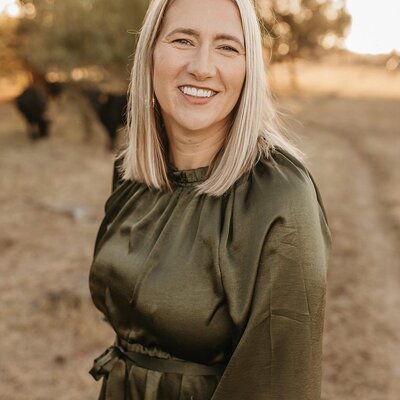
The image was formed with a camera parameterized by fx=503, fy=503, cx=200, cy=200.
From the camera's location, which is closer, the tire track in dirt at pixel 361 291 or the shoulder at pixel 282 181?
the shoulder at pixel 282 181

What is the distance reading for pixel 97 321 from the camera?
4.78 metres

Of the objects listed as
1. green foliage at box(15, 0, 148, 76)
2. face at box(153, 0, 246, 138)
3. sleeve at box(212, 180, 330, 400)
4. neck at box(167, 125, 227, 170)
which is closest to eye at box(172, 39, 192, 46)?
face at box(153, 0, 246, 138)

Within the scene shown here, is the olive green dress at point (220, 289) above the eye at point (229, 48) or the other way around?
the other way around

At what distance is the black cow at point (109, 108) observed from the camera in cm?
1228

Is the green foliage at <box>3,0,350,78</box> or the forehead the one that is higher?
the green foliage at <box>3,0,350,78</box>

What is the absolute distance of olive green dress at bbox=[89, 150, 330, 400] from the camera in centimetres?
138

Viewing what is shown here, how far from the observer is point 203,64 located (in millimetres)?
1646

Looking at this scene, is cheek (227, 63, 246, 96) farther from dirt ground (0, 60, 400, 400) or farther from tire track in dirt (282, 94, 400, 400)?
tire track in dirt (282, 94, 400, 400)

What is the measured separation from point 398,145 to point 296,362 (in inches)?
515

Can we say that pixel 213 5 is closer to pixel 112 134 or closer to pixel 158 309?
pixel 158 309

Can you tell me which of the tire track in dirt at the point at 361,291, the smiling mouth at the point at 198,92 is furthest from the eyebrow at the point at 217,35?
the tire track in dirt at the point at 361,291

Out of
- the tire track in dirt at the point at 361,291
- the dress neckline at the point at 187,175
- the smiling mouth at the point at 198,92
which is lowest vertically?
the tire track in dirt at the point at 361,291

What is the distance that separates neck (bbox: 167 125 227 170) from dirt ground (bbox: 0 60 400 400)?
0.88 meters

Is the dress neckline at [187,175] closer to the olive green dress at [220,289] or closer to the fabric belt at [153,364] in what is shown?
the olive green dress at [220,289]
